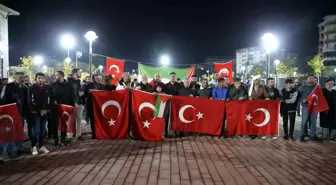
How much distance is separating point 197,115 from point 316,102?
3729mm

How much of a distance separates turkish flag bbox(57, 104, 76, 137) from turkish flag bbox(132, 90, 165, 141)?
6.17 ft

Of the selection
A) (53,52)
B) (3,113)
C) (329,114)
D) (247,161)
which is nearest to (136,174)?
(247,161)

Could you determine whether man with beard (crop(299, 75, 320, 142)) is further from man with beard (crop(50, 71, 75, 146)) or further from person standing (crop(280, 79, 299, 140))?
man with beard (crop(50, 71, 75, 146))

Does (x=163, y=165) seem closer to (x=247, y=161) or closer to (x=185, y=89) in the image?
(x=247, y=161)

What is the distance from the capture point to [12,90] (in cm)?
781

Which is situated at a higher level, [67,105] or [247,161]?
[67,105]

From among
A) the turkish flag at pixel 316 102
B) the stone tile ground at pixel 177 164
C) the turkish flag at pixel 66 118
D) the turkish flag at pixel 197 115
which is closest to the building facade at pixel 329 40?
the turkish flag at pixel 316 102

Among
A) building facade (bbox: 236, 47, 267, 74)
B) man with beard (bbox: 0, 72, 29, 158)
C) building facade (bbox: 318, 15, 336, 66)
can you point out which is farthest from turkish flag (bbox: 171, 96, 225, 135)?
building facade (bbox: 236, 47, 267, 74)

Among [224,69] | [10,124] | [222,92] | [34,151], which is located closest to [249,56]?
[224,69]

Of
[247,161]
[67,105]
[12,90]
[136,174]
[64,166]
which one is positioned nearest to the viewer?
[136,174]

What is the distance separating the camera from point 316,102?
33.2 feet

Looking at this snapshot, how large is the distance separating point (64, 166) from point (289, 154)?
5256mm

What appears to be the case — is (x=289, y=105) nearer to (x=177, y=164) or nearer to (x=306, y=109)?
(x=306, y=109)

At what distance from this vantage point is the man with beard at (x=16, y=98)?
7.76m
